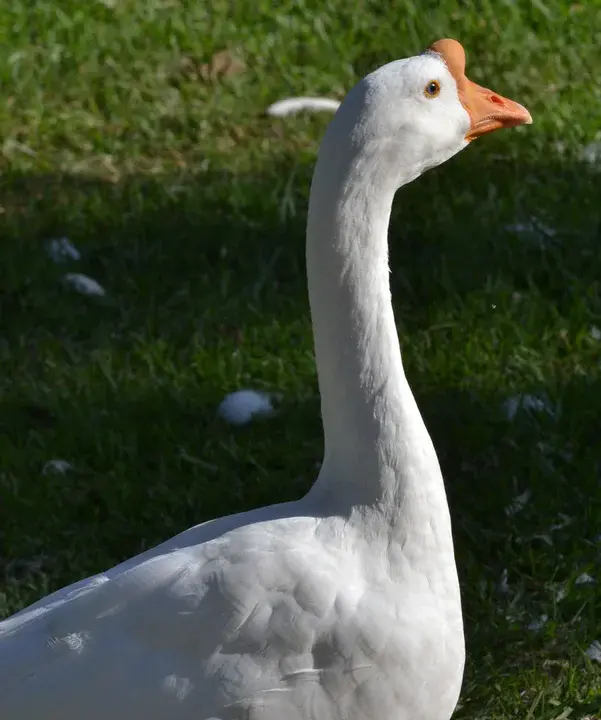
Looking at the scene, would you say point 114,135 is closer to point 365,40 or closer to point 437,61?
point 365,40

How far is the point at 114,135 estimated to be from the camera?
588 centimetres

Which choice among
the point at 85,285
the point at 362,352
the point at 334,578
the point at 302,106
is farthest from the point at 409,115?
the point at 302,106

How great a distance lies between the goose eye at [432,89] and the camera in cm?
268

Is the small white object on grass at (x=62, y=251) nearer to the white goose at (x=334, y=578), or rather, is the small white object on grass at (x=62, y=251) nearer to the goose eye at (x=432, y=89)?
the white goose at (x=334, y=578)

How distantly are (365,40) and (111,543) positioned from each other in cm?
325

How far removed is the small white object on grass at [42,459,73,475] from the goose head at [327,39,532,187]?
6.21 feet

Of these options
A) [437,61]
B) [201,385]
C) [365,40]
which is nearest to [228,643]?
[437,61]

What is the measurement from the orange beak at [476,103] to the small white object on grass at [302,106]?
2971mm

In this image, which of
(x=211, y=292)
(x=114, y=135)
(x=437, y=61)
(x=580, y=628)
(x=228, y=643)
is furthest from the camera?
(x=114, y=135)

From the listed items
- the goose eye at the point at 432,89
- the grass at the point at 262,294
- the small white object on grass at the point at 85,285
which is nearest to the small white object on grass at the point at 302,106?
the grass at the point at 262,294

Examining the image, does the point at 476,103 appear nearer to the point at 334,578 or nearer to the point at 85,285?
the point at 334,578

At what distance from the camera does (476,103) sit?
2.85m

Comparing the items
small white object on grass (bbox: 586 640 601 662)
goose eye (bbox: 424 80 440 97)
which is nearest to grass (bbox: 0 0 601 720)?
small white object on grass (bbox: 586 640 601 662)

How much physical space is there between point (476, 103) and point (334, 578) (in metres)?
1.05
